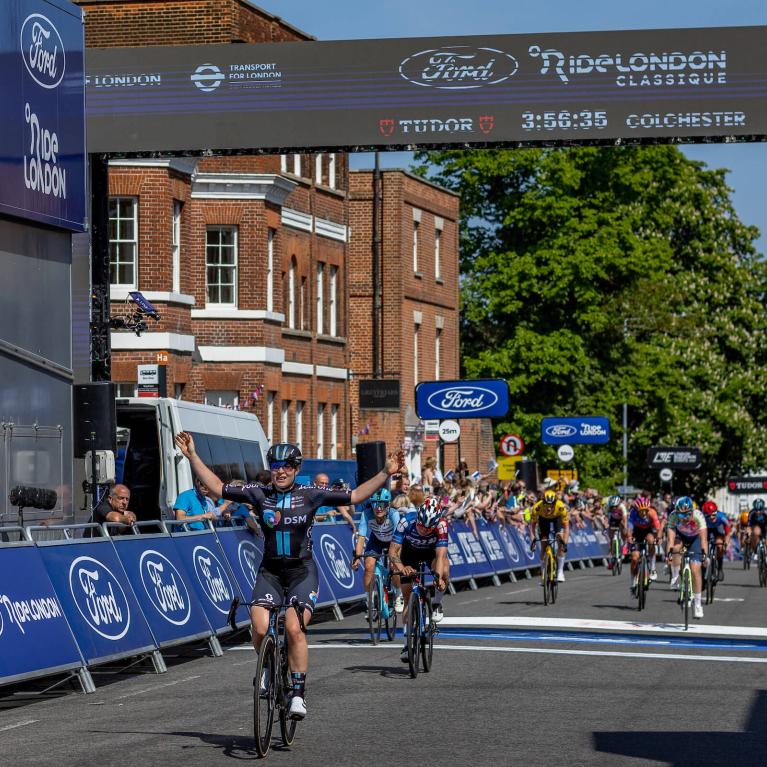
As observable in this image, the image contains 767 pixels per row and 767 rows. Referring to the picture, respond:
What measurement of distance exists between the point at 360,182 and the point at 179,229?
602 inches

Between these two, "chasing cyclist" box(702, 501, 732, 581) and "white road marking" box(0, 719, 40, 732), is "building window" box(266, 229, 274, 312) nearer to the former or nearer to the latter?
"chasing cyclist" box(702, 501, 732, 581)

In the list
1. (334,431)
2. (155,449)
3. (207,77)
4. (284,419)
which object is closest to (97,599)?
(155,449)

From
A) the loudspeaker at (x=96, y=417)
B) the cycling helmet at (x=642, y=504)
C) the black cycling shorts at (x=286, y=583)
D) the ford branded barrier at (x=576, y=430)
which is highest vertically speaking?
the ford branded barrier at (x=576, y=430)

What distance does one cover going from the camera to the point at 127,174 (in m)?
37.1

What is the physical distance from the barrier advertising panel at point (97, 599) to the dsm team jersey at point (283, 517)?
3.47 m

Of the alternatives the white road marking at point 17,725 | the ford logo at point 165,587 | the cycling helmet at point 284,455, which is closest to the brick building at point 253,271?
the ford logo at point 165,587

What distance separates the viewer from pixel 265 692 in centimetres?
1095

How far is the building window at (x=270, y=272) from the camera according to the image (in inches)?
1641

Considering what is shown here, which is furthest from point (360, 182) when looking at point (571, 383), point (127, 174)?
point (127, 174)

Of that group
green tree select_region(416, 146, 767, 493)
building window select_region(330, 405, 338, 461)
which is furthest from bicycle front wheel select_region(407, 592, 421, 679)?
green tree select_region(416, 146, 767, 493)

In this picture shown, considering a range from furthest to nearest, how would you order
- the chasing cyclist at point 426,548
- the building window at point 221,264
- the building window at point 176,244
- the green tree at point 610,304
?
the green tree at point 610,304, the building window at point 221,264, the building window at point 176,244, the chasing cyclist at point 426,548

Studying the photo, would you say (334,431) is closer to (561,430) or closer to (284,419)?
(284,419)

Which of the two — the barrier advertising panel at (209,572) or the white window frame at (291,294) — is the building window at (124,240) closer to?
the white window frame at (291,294)

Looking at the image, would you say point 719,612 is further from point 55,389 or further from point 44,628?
point 44,628
